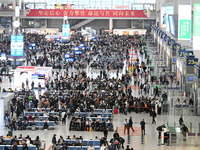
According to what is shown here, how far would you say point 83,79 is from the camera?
146 ft

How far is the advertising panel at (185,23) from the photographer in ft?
144

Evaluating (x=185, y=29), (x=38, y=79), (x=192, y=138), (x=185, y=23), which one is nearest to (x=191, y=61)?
(x=185, y=29)

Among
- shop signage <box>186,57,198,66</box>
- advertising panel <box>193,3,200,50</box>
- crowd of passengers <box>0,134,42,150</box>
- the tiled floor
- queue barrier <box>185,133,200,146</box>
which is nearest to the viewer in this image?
crowd of passengers <box>0,134,42,150</box>

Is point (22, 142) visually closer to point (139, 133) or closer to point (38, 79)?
point (139, 133)

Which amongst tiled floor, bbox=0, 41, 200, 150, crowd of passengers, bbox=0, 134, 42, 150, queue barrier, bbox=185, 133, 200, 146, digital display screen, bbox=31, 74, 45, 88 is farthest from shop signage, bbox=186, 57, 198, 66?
crowd of passengers, bbox=0, 134, 42, 150

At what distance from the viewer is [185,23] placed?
4403cm

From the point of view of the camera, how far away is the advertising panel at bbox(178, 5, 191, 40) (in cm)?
4400

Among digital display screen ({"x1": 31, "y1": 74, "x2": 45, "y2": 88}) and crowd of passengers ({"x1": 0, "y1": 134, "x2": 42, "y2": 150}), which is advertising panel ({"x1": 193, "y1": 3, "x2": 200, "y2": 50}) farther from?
digital display screen ({"x1": 31, "y1": 74, "x2": 45, "y2": 88})

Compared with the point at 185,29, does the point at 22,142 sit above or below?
below

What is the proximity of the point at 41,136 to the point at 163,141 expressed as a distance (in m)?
5.66

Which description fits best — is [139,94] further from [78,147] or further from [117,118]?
[78,147]

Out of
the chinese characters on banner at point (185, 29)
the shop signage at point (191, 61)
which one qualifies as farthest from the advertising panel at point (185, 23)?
the shop signage at point (191, 61)

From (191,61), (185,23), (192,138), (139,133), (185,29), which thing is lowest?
(139,133)

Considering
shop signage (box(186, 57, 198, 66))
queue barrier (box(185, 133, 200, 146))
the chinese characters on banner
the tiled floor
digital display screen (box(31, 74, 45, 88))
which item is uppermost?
the chinese characters on banner
